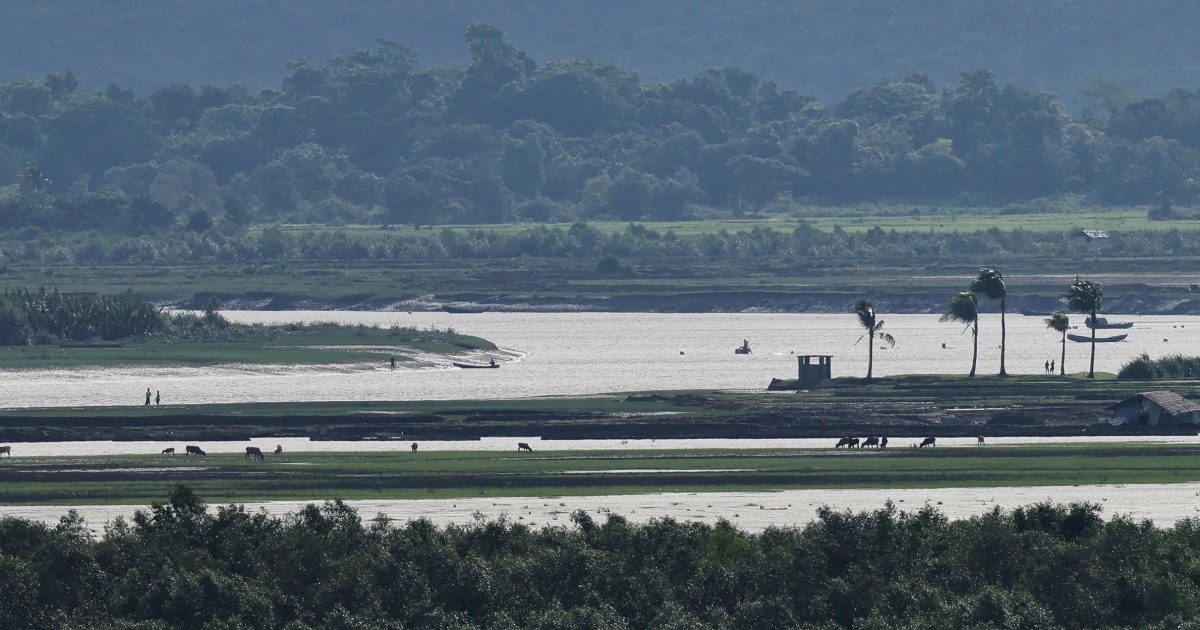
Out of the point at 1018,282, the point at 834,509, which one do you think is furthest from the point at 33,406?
the point at 1018,282

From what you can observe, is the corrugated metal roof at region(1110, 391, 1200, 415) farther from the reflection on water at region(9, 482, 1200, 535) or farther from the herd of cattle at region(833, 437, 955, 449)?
the reflection on water at region(9, 482, 1200, 535)

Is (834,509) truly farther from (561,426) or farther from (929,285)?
(929,285)

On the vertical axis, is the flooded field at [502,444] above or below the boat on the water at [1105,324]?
below

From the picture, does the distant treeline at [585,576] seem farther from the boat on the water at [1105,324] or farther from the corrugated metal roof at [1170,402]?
the boat on the water at [1105,324]

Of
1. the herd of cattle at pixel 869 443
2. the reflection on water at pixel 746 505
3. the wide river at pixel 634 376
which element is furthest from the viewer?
the herd of cattle at pixel 869 443

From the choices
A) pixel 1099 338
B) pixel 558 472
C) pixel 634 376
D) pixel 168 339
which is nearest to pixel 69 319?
pixel 168 339

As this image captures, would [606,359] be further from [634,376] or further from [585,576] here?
[585,576]

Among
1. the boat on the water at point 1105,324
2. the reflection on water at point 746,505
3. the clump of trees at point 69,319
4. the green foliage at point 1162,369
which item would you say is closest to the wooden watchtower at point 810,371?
the green foliage at point 1162,369
